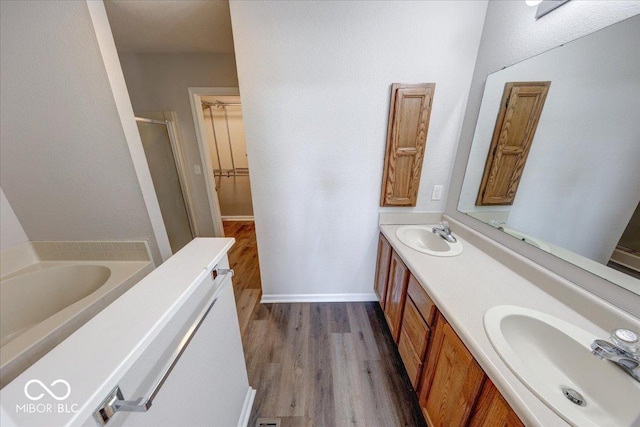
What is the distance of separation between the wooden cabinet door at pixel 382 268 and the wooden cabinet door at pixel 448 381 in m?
0.66

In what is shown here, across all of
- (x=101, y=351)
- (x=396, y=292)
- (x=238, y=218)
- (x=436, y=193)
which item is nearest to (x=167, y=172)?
(x=238, y=218)

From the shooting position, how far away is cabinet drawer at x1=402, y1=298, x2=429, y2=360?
1100 mm

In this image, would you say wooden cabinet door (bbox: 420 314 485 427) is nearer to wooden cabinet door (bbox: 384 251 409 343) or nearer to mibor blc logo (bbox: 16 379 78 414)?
wooden cabinet door (bbox: 384 251 409 343)

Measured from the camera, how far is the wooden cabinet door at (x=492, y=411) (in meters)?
0.61

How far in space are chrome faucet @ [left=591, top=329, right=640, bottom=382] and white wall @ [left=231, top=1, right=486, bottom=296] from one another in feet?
4.10

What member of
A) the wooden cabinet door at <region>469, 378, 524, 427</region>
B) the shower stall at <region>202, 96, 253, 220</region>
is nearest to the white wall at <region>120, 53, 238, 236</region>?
the shower stall at <region>202, 96, 253, 220</region>

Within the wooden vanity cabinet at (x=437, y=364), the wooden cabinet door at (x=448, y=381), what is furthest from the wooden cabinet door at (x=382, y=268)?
the wooden cabinet door at (x=448, y=381)

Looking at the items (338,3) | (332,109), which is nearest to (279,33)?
(338,3)

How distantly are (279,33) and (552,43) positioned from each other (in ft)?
4.96

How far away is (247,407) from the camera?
3.93 ft

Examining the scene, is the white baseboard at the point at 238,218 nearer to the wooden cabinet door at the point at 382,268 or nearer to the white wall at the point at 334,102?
the white wall at the point at 334,102

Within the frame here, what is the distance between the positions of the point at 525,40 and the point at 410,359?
191cm

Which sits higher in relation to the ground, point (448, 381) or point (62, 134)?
point (62, 134)

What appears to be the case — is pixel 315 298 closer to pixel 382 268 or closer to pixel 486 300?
pixel 382 268
